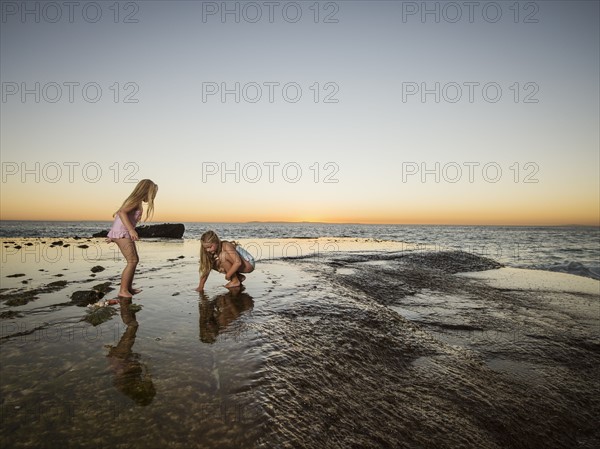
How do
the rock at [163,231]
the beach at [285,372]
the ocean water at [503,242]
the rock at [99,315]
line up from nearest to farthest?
1. the beach at [285,372]
2. the rock at [99,315]
3. the ocean water at [503,242]
4. the rock at [163,231]

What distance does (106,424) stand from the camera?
2.64 m

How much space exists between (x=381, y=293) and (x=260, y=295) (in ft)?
13.2

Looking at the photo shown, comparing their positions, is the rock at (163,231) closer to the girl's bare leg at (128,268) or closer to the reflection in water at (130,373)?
the girl's bare leg at (128,268)

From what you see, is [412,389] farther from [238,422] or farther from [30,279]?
[30,279]

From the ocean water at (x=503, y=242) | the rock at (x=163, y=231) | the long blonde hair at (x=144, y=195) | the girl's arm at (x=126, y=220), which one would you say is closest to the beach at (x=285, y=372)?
the girl's arm at (x=126, y=220)

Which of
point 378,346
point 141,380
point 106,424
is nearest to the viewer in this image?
point 106,424

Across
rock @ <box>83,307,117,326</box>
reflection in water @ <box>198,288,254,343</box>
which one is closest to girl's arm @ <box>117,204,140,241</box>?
rock @ <box>83,307,117,326</box>

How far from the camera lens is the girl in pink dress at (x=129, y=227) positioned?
7168 mm

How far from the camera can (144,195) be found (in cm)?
773

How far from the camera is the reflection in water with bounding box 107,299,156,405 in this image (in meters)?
3.10

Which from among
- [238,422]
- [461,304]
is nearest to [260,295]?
[238,422]

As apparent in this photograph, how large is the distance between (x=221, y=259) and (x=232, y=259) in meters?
0.30

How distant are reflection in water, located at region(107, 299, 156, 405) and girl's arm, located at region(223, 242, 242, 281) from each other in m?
3.90

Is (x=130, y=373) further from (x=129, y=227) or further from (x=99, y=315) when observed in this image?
(x=129, y=227)
